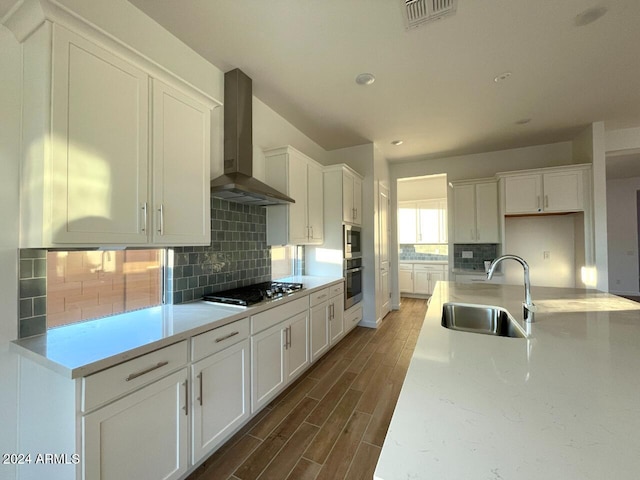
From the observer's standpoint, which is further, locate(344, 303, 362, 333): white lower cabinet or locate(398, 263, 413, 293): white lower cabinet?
locate(398, 263, 413, 293): white lower cabinet

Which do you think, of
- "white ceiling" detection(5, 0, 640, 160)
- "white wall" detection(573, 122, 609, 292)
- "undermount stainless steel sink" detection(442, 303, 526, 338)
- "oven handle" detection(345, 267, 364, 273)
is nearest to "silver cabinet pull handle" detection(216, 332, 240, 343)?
"undermount stainless steel sink" detection(442, 303, 526, 338)

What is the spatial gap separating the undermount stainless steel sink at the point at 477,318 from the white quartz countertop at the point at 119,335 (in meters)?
1.38

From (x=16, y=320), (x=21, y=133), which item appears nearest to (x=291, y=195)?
(x=21, y=133)

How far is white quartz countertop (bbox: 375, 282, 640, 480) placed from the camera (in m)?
0.51

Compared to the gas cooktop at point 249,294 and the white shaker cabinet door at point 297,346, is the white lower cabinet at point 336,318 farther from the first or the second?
the gas cooktop at point 249,294

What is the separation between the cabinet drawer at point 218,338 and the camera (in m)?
1.50

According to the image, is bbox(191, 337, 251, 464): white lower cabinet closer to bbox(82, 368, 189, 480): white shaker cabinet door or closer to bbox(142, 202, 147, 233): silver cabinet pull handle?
bbox(82, 368, 189, 480): white shaker cabinet door

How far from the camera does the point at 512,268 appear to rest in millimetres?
4277

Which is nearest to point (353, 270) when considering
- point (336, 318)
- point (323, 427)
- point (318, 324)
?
point (336, 318)

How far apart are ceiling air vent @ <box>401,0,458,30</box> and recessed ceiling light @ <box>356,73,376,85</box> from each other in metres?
0.62

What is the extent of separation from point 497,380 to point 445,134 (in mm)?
3747

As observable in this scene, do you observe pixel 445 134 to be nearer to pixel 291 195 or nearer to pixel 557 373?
pixel 291 195

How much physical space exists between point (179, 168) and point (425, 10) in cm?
190

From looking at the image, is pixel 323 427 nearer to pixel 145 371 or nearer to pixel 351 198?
pixel 145 371
